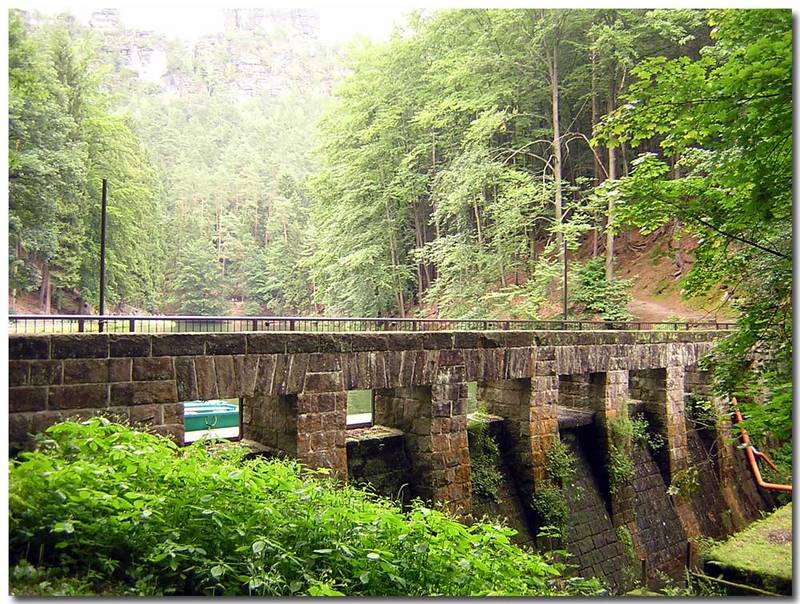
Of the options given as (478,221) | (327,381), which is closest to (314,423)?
(327,381)

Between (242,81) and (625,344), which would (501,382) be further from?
(242,81)

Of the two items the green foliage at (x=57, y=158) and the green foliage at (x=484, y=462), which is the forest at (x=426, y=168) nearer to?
the green foliage at (x=57, y=158)

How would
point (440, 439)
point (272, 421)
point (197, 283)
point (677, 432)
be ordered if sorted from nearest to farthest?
1. point (272, 421)
2. point (440, 439)
3. point (677, 432)
4. point (197, 283)

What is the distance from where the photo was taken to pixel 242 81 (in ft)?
36.7

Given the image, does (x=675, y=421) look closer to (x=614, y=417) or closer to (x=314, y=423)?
(x=614, y=417)

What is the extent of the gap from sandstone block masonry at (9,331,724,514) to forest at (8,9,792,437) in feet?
3.82

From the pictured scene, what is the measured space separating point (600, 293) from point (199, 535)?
1057 centimetres

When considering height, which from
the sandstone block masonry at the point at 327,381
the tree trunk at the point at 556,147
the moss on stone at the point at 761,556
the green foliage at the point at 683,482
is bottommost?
the green foliage at the point at 683,482

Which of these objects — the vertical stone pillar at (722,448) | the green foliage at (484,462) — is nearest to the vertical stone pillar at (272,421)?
the green foliage at (484,462)

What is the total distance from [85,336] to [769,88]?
4.98m

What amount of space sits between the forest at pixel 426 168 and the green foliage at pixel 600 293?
0.05 meters

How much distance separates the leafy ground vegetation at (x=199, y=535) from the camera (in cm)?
313

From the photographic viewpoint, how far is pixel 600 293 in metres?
12.5

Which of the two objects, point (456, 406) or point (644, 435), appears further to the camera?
point (644, 435)
